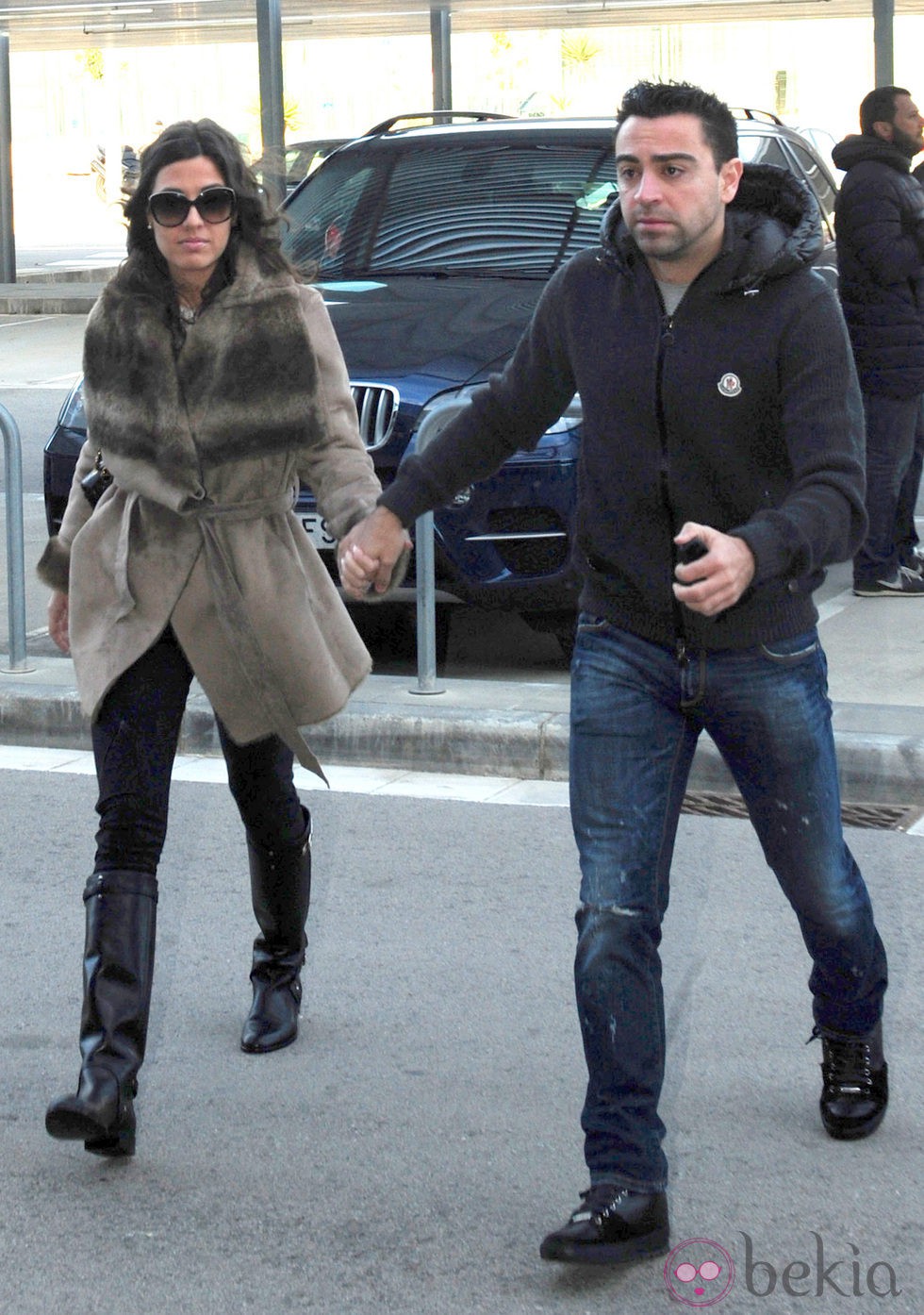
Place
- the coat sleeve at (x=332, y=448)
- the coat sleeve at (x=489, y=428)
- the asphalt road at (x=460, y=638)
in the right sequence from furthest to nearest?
the asphalt road at (x=460, y=638)
the coat sleeve at (x=332, y=448)
the coat sleeve at (x=489, y=428)

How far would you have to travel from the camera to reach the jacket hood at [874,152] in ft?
26.6

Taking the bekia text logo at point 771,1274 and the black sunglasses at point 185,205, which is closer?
the bekia text logo at point 771,1274

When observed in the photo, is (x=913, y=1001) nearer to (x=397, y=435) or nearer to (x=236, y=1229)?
(x=236, y=1229)

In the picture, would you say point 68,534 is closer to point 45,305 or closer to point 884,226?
point 884,226

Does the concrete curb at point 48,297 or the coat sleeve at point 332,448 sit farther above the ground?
the coat sleeve at point 332,448

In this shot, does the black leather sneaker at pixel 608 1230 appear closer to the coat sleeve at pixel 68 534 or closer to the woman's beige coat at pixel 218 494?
the woman's beige coat at pixel 218 494

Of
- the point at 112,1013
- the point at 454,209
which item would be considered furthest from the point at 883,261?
the point at 112,1013

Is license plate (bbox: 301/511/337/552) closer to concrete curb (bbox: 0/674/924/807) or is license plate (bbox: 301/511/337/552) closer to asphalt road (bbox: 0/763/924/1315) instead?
concrete curb (bbox: 0/674/924/807)

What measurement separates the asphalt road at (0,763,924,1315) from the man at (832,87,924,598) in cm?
291

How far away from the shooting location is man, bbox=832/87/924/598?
812 centimetres

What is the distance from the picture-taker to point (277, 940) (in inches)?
171

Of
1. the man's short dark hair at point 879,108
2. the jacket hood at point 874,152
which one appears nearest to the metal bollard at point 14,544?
the jacket hood at point 874,152

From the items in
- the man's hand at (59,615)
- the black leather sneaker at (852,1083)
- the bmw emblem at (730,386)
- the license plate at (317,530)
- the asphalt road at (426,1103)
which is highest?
the bmw emblem at (730,386)

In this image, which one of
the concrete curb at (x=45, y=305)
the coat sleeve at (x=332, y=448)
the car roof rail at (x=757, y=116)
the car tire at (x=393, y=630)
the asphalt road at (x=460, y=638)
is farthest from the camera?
the concrete curb at (x=45, y=305)
